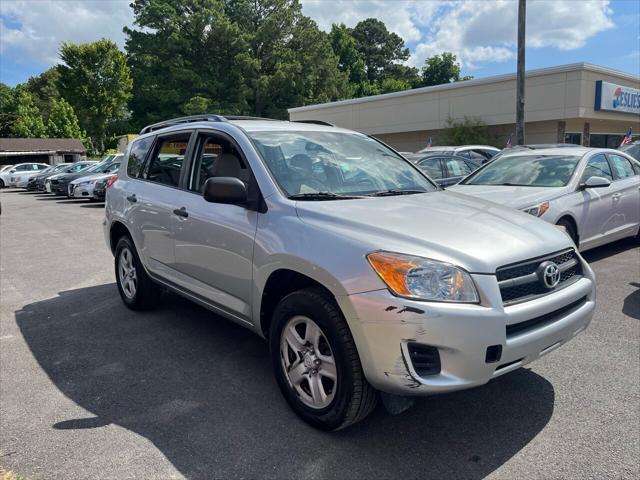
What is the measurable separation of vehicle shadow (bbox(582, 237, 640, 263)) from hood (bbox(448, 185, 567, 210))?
1.52 m

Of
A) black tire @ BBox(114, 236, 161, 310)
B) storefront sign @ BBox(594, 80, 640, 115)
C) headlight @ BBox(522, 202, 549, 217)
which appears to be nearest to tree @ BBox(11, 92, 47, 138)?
storefront sign @ BBox(594, 80, 640, 115)

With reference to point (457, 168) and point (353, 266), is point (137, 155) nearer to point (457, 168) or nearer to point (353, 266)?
point (353, 266)

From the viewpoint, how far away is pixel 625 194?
740 cm

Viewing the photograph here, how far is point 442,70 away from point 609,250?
201ft

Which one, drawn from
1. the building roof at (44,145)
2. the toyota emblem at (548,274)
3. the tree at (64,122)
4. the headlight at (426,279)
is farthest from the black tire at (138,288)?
the tree at (64,122)

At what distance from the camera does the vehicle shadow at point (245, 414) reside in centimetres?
274

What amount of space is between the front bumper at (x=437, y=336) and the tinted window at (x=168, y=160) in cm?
246

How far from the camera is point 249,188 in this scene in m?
3.53

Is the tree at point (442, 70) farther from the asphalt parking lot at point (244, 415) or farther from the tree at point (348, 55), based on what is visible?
the asphalt parking lot at point (244, 415)

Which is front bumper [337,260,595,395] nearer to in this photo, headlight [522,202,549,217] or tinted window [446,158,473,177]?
headlight [522,202,549,217]

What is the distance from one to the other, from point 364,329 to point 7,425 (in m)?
2.33

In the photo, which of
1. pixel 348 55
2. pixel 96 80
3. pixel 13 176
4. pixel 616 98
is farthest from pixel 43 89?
pixel 616 98

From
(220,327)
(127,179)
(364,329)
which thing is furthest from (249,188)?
(127,179)

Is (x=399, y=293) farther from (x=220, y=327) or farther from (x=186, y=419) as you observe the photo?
(x=220, y=327)
